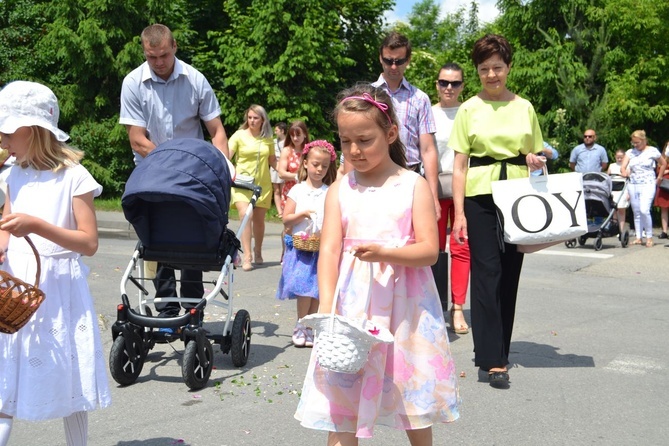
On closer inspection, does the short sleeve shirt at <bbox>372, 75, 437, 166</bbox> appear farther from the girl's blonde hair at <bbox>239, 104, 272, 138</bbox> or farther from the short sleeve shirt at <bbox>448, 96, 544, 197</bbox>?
the girl's blonde hair at <bbox>239, 104, 272, 138</bbox>

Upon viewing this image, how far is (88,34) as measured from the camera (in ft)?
95.7

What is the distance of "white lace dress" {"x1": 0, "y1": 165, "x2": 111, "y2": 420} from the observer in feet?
12.3

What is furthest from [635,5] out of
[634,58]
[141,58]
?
[141,58]

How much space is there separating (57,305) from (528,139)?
3450mm

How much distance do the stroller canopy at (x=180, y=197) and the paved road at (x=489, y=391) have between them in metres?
0.92

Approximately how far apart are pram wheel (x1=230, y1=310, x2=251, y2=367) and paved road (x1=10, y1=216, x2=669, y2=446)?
89 millimetres

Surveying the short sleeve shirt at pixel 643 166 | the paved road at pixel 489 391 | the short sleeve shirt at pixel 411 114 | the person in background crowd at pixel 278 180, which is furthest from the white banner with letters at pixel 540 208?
the short sleeve shirt at pixel 643 166

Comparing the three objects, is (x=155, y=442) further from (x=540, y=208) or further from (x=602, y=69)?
(x=602, y=69)

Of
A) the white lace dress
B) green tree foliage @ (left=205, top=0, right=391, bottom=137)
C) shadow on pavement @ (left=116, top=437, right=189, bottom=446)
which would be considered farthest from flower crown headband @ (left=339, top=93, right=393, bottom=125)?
green tree foliage @ (left=205, top=0, right=391, bottom=137)

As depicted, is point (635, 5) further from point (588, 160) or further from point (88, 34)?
point (88, 34)

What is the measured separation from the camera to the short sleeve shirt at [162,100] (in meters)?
7.07

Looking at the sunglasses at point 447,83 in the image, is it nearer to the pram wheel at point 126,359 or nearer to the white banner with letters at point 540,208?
the white banner with letters at point 540,208

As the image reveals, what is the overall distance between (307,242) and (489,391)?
205cm

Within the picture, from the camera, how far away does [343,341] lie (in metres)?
3.36
